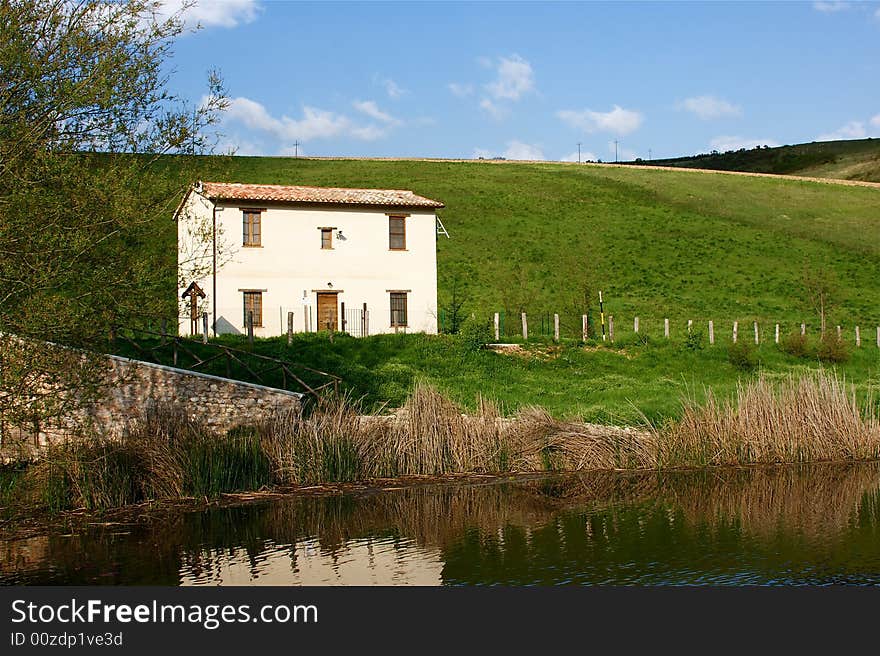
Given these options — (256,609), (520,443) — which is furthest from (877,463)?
(256,609)

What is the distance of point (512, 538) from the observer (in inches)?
566

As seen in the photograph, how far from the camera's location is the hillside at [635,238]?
52.4 meters

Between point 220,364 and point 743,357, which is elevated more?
point 220,364

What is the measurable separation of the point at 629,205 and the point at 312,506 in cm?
6080

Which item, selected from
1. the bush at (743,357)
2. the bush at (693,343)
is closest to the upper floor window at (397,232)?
the bush at (693,343)

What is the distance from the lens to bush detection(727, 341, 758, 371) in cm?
3503

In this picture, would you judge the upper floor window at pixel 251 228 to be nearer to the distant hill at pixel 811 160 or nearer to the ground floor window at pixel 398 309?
the ground floor window at pixel 398 309

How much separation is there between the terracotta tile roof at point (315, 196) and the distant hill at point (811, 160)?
6735 centimetres

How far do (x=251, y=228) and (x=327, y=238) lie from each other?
308 centimetres

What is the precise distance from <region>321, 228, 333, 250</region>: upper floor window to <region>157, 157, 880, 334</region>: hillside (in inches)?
206

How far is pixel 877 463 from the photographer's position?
20.0 meters

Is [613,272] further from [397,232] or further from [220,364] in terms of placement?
[220,364]

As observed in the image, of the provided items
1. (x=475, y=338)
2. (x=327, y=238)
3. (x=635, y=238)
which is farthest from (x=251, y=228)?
(x=635, y=238)

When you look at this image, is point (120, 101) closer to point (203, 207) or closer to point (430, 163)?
point (203, 207)
